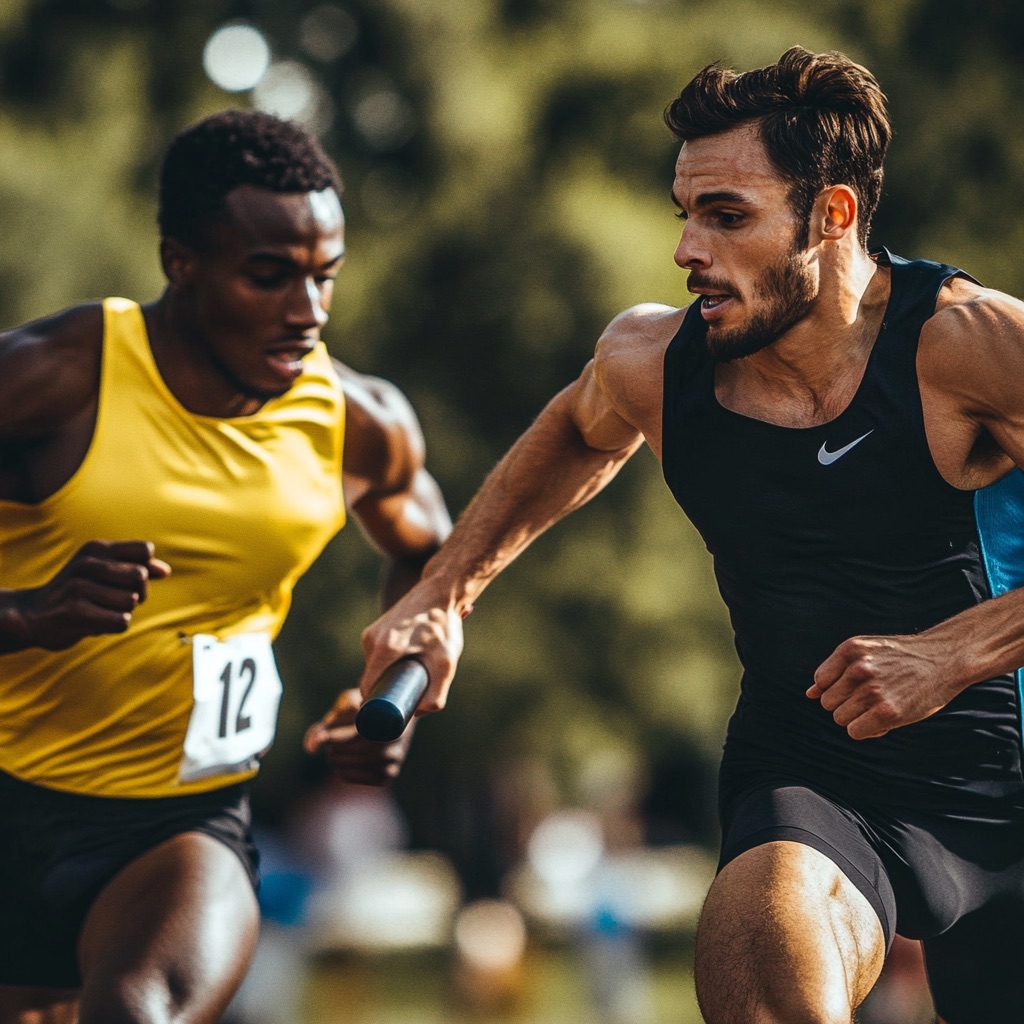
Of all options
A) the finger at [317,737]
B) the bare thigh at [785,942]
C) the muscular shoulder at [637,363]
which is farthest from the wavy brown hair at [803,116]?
the finger at [317,737]

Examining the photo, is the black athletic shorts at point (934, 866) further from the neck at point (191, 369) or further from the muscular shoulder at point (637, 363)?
the neck at point (191, 369)

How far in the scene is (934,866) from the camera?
11.8ft

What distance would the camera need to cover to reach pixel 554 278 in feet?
41.4

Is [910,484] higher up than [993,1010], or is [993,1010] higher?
[910,484]

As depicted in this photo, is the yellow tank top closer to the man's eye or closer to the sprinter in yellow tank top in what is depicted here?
the sprinter in yellow tank top

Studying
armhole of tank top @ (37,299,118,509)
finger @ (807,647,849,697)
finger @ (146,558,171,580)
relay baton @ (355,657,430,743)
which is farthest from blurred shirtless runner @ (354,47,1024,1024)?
armhole of tank top @ (37,299,118,509)

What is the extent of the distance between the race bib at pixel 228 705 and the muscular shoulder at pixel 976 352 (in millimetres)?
1824

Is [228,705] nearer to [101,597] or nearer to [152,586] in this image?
[152,586]

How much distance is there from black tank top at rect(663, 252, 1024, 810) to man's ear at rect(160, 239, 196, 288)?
1.42 meters

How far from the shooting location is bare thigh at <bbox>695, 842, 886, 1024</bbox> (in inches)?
122

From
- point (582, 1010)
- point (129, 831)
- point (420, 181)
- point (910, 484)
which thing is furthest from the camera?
point (420, 181)

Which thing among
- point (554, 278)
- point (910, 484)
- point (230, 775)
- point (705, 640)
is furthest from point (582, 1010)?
point (910, 484)

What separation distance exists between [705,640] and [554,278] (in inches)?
112

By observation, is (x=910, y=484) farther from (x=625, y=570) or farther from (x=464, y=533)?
(x=625, y=570)
